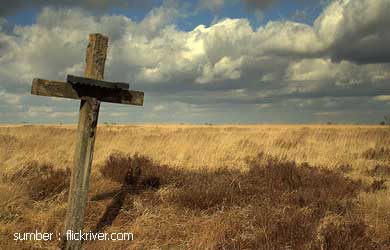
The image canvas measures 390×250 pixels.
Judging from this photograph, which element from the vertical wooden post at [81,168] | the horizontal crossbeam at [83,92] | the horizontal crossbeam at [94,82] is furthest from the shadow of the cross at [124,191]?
the horizontal crossbeam at [94,82]

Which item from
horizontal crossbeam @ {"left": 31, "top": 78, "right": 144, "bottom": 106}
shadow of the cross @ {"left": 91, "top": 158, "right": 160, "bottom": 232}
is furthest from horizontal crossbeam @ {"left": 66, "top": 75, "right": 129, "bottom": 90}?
shadow of the cross @ {"left": 91, "top": 158, "right": 160, "bottom": 232}

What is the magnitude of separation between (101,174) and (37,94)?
522 centimetres

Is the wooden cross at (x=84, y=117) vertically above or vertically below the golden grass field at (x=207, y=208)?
above

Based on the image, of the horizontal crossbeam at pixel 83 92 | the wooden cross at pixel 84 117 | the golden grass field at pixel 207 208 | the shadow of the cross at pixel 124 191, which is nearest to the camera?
the horizontal crossbeam at pixel 83 92

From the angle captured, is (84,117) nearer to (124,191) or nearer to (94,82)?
(94,82)

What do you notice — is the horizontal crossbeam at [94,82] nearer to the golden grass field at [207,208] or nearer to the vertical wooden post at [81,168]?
the vertical wooden post at [81,168]

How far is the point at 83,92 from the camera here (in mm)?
4453

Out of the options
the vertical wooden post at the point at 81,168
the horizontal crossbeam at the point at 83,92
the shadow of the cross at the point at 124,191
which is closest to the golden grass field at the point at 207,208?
the shadow of the cross at the point at 124,191

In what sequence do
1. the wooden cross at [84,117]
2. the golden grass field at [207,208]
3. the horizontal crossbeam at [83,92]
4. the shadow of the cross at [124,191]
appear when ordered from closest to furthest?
the horizontal crossbeam at [83,92], the wooden cross at [84,117], the golden grass field at [207,208], the shadow of the cross at [124,191]

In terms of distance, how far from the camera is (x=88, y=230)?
212 inches

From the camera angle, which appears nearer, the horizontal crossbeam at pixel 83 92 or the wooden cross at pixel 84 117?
the horizontal crossbeam at pixel 83 92

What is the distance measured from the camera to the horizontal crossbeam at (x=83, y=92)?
408 centimetres

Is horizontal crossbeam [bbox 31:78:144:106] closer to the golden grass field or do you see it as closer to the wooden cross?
the wooden cross

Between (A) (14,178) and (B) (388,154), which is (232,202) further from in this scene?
(B) (388,154)
